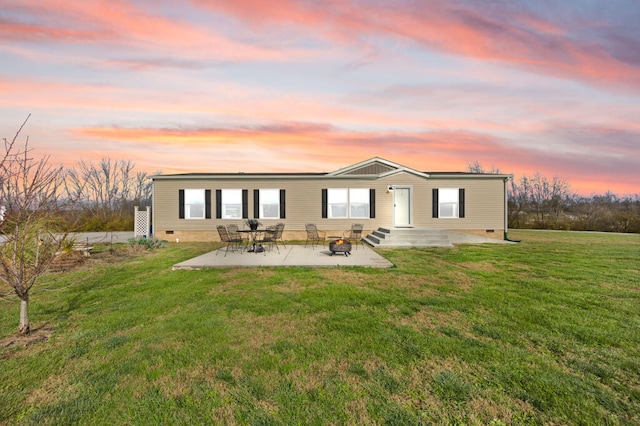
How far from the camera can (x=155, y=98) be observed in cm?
1230

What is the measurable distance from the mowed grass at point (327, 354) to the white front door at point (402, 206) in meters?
9.43

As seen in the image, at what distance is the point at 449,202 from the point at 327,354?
14819mm

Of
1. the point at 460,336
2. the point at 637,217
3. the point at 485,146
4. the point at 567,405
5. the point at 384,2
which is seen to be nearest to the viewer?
the point at 567,405

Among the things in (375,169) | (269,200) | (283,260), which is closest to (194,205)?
(269,200)

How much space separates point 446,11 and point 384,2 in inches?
114

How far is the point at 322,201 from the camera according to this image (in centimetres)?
1587

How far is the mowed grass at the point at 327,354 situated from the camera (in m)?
2.40

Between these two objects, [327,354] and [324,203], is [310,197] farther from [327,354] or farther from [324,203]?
[327,354]

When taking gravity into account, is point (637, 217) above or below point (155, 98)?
below

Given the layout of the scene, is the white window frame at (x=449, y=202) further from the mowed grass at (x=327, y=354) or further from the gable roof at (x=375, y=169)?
the mowed grass at (x=327, y=354)

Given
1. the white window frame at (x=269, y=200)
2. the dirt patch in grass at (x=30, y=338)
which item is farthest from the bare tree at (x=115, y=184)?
the dirt patch in grass at (x=30, y=338)

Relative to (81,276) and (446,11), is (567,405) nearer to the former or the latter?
(81,276)

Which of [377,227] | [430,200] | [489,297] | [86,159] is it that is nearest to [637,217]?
[430,200]

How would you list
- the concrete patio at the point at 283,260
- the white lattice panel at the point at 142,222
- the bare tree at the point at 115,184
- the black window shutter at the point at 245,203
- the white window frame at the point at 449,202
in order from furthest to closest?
the bare tree at the point at 115,184, the white window frame at the point at 449,202, the black window shutter at the point at 245,203, the white lattice panel at the point at 142,222, the concrete patio at the point at 283,260
